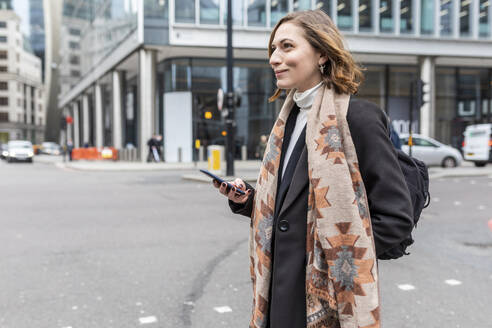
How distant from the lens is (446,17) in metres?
26.8

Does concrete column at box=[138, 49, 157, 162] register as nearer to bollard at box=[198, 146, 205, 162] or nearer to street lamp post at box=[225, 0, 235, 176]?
bollard at box=[198, 146, 205, 162]

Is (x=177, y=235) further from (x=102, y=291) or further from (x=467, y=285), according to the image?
(x=467, y=285)

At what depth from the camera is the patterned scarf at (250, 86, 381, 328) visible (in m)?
1.48

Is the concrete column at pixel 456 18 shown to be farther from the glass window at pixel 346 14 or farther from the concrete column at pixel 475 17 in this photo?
the glass window at pixel 346 14

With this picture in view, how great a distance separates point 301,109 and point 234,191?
16.2 inches

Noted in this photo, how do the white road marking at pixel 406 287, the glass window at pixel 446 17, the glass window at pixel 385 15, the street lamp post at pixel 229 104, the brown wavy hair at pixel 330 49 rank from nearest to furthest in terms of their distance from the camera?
the brown wavy hair at pixel 330 49
the white road marking at pixel 406 287
the street lamp post at pixel 229 104
the glass window at pixel 385 15
the glass window at pixel 446 17

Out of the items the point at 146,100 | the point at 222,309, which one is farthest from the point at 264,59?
the point at 222,309

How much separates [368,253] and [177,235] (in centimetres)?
494

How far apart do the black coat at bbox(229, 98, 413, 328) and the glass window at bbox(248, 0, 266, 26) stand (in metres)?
24.5

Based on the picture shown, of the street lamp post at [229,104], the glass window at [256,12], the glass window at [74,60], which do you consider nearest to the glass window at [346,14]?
the glass window at [256,12]

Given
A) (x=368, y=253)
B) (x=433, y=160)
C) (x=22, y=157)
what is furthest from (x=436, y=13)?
(x=368, y=253)

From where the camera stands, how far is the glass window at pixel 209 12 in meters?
24.8

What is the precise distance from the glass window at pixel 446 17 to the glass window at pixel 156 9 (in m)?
15.7

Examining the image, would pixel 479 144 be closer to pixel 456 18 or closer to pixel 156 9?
pixel 456 18
